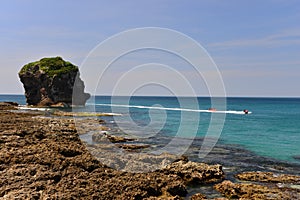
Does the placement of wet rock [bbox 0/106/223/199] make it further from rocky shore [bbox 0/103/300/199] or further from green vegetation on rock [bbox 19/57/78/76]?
green vegetation on rock [bbox 19/57/78/76]

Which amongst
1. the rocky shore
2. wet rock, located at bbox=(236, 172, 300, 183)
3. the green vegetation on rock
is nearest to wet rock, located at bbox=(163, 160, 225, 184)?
the rocky shore

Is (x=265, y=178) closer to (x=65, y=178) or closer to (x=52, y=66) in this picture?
(x=65, y=178)

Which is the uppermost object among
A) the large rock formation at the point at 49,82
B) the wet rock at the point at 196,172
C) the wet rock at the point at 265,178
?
the large rock formation at the point at 49,82

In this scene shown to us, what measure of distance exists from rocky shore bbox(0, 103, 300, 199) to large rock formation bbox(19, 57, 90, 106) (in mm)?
96095

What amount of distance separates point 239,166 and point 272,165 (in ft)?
13.1

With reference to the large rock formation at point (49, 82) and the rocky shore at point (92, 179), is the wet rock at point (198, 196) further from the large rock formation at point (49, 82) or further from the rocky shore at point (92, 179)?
the large rock formation at point (49, 82)

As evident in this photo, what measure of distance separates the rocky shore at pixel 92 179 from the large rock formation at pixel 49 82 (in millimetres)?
96095

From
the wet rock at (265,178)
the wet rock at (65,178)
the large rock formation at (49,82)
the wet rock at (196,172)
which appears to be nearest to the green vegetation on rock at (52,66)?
the large rock formation at (49,82)

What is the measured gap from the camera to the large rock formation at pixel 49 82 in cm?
11538

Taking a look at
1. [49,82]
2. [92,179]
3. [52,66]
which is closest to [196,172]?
[92,179]

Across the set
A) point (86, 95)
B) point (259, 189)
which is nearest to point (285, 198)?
point (259, 189)

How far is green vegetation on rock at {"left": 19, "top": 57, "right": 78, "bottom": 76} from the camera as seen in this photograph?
388 feet

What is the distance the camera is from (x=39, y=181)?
14.2 m

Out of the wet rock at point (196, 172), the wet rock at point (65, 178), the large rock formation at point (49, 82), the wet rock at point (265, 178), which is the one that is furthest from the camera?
the large rock formation at point (49, 82)
